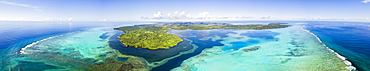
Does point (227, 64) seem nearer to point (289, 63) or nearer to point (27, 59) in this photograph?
point (289, 63)

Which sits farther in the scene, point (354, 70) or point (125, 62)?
point (125, 62)

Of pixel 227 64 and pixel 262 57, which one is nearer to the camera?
pixel 227 64

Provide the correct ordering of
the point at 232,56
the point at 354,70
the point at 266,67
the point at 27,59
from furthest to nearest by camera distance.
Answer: the point at 232,56, the point at 27,59, the point at 266,67, the point at 354,70

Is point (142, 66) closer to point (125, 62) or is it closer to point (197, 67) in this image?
point (125, 62)

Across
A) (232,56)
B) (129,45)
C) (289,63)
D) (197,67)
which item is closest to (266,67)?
(289,63)

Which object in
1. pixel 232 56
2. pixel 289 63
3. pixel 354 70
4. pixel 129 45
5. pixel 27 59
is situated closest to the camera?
pixel 354 70

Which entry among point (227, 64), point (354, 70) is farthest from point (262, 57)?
point (354, 70)

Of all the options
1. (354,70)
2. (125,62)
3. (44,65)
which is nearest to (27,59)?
(44,65)

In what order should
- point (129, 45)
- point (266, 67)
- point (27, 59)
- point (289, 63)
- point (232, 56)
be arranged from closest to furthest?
point (266, 67), point (289, 63), point (27, 59), point (232, 56), point (129, 45)
